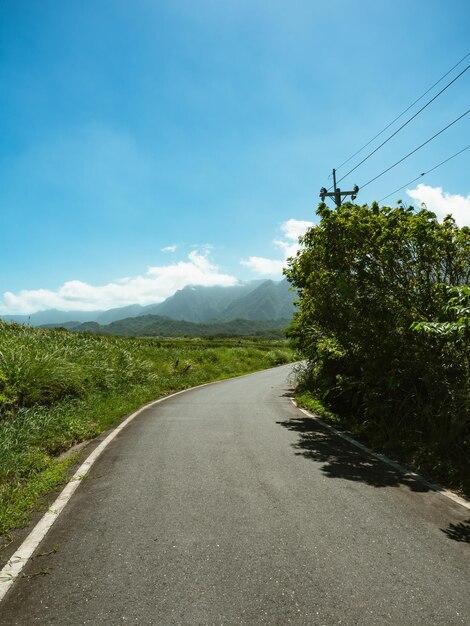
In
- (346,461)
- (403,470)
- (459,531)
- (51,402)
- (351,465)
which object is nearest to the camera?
(459,531)

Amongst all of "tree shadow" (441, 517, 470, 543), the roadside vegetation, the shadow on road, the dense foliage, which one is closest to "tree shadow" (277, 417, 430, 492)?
the shadow on road

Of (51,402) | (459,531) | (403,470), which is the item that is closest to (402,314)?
(403,470)

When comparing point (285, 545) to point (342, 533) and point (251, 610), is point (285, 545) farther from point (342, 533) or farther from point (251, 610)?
point (251, 610)

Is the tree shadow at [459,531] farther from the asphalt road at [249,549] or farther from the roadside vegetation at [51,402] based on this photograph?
the roadside vegetation at [51,402]

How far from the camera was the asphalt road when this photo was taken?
294 centimetres

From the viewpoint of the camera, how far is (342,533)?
13.6ft

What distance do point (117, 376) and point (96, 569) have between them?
1354 cm

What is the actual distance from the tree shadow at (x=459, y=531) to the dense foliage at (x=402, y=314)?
1980 mm

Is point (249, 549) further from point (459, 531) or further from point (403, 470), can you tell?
point (403, 470)

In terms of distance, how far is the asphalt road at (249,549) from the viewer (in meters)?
2.94

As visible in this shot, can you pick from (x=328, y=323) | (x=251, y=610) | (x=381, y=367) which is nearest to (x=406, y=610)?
(x=251, y=610)

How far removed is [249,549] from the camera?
378 cm

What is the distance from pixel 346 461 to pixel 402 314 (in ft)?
11.4

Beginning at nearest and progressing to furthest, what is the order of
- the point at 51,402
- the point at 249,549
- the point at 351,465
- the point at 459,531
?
the point at 249,549 → the point at 459,531 → the point at 351,465 → the point at 51,402
